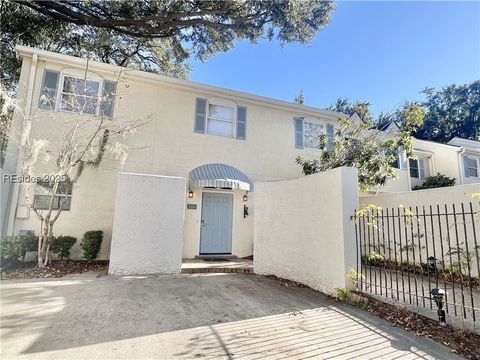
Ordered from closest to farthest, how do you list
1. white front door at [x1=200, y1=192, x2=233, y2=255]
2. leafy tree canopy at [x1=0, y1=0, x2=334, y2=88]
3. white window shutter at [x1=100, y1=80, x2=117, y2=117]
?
leafy tree canopy at [x1=0, y1=0, x2=334, y2=88] → white window shutter at [x1=100, y1=80, x2=117, y2=117] → white front door at [x1=200, y1=192, x2=233, y2=255]

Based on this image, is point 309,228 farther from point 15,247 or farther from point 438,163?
point 438,163

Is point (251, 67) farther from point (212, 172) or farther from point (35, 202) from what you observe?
point (35, 202)

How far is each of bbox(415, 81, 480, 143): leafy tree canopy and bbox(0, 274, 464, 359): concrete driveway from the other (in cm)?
4081

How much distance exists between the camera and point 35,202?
37.5 ft

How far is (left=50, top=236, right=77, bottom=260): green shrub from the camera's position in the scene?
36.2 feet

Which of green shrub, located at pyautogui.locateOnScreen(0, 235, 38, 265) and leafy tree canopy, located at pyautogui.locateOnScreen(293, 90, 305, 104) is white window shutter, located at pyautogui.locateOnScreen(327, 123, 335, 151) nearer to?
green shrub, located at pyautogui.locateOnScreen(0, 235, 38, 265)

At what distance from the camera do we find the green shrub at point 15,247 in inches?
388

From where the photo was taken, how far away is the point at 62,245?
440 inches

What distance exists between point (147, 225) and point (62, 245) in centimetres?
409

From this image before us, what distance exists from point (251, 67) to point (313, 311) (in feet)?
51.7

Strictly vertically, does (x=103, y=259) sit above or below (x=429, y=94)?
below

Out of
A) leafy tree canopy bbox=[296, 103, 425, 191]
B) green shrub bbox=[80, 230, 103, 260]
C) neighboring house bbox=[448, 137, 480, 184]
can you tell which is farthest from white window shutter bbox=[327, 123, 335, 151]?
neighboring house bbox=[448, 137, 480, 184]

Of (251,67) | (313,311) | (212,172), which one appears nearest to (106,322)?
(313,311)

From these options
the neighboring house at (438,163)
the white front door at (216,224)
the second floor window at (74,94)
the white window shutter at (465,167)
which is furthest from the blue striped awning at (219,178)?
the white window shutter at (465,167)
